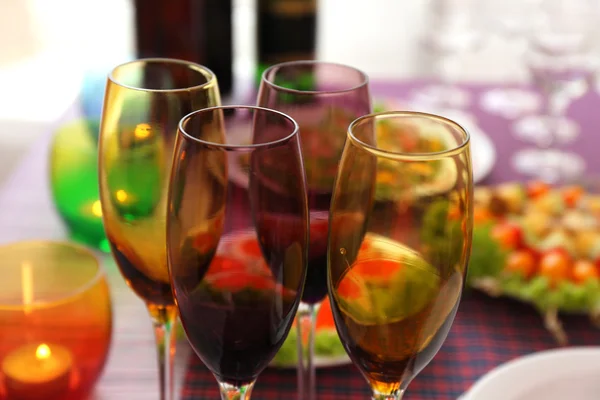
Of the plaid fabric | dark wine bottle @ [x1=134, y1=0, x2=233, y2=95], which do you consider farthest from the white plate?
dark wine bottle @ [x1=134, y1=0, x2=233, y2=95]

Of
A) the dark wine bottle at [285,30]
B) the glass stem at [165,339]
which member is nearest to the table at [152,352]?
the glass stem at [165,339]

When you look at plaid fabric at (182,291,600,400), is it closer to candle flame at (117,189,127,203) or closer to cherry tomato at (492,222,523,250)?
cherry tomato at (492,222,523,250)

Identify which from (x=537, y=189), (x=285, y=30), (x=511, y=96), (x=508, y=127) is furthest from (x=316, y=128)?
(x=285, y=30)

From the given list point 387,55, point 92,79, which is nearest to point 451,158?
point 92,79

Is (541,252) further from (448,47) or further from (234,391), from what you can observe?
(448,47)

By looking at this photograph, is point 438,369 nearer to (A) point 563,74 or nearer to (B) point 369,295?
(B) point 369,295
